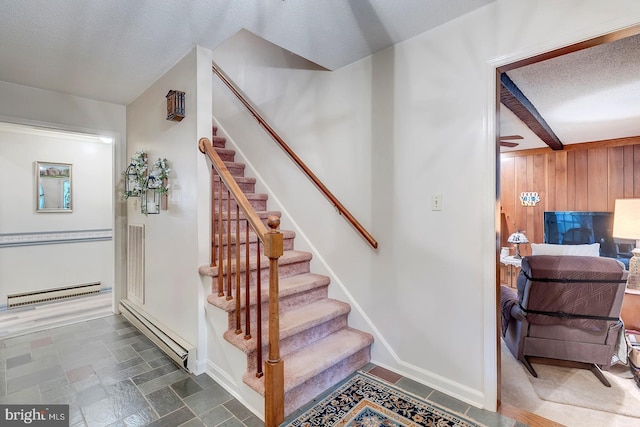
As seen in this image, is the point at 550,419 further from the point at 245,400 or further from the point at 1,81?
the point at 1,81

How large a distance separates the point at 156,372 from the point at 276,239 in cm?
149

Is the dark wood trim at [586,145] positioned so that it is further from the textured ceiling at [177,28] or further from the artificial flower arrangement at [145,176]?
the artificial flower arrangement at [145,176]

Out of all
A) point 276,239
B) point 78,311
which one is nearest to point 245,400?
point 276,239

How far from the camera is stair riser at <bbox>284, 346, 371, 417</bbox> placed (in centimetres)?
178

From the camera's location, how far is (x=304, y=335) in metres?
2.16

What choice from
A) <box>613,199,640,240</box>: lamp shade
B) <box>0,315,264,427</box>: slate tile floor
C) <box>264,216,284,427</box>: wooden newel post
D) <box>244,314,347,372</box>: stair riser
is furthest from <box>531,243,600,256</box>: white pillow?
<box>0,315,264,427</box>: slate tile floor

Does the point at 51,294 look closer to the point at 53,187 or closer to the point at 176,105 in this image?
the point at 53,187

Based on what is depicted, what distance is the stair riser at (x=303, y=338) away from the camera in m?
1.87

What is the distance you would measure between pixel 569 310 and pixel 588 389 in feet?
1.74

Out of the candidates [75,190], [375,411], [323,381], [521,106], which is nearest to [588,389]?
[375,411]

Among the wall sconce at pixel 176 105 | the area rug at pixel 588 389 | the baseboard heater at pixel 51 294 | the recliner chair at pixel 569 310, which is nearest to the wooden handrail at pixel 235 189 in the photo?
the wall sconce at pixel 176 105

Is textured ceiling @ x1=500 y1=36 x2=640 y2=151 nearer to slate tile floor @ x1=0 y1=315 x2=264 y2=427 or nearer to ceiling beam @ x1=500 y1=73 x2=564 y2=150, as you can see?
ceiling beam @ x1=500 y1=73 x2=564 y2=150

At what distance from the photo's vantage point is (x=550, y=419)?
70.6 inches

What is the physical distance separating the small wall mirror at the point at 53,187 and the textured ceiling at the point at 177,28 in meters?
1.91
